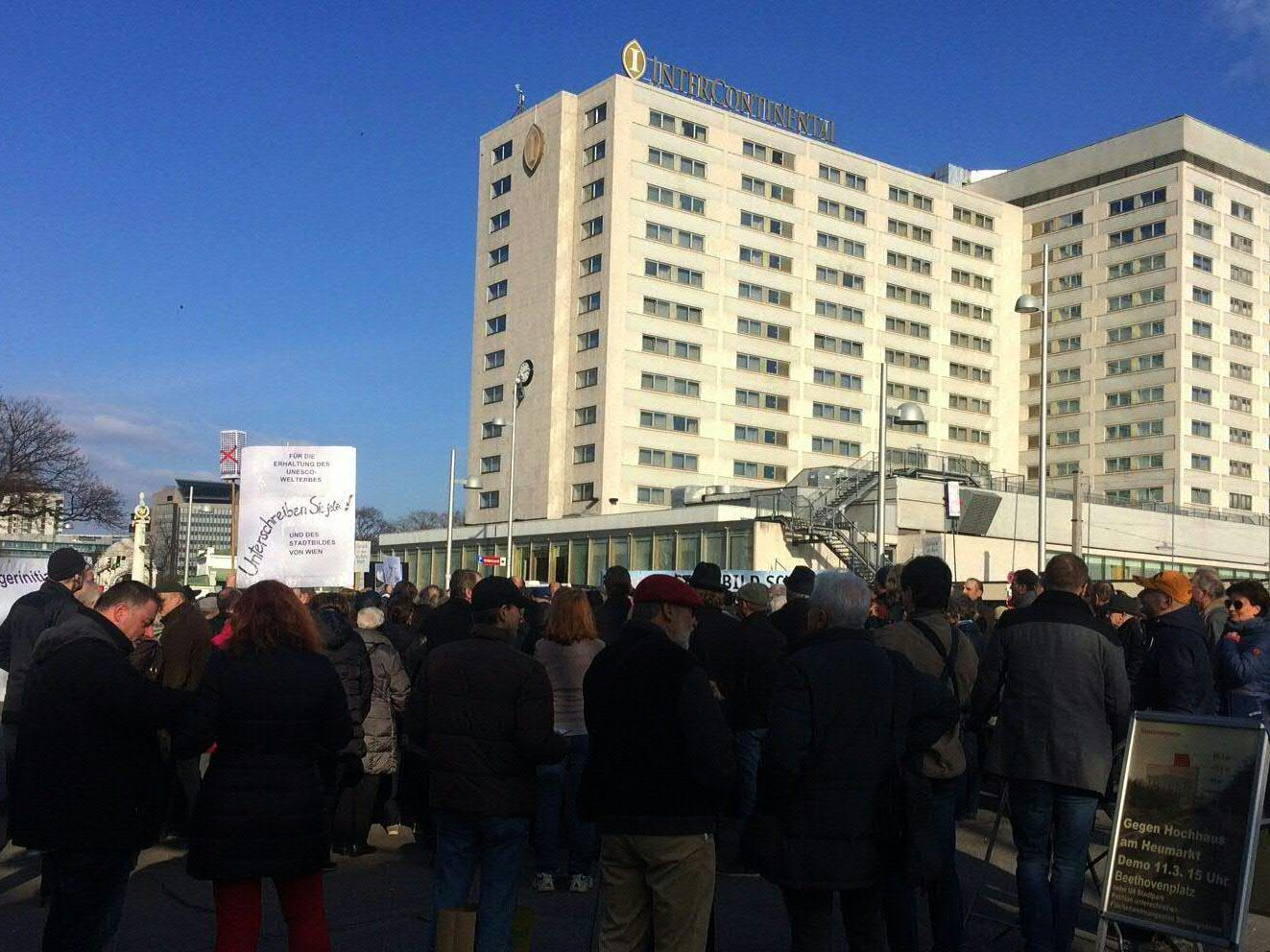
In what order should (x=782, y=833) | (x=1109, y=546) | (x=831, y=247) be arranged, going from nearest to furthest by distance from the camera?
(x=782, y=833) < (x=1109, y=546) < (x=831, y=247)

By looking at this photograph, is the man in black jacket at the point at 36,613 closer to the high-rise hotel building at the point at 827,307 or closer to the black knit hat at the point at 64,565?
the black knit hat at the point at 64,565

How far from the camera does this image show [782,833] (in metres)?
5.47

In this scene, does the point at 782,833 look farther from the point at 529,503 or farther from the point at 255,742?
the point at 529,503

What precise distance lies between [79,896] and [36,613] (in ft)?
16.9

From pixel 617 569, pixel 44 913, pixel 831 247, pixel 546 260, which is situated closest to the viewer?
pixel 44 913

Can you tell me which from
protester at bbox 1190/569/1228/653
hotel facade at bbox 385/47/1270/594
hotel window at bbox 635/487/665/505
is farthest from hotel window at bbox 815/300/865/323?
protester at bbox 1190/569/1228/653

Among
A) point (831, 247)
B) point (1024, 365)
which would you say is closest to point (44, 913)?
point (831, 247)

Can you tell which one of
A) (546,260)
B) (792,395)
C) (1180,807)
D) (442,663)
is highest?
(546,260)

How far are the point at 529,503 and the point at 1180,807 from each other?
231ft

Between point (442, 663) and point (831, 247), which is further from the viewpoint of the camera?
point (831, 247)

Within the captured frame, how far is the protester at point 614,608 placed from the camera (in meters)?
10.8

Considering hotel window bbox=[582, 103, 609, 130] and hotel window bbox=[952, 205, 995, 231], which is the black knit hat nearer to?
hotel window bbox=[582, 103, 609, 130]

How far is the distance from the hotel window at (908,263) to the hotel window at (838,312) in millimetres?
4314

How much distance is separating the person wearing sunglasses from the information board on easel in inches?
136
